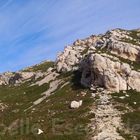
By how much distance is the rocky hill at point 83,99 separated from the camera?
57562 millimetres

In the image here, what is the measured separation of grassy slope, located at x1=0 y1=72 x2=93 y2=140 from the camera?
57250 mm

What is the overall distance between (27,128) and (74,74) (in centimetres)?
3013

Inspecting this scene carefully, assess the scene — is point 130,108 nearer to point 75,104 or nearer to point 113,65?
point 75,104

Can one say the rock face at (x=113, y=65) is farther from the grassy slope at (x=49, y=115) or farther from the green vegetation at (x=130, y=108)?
the grassy slope at (x=49, y=115)

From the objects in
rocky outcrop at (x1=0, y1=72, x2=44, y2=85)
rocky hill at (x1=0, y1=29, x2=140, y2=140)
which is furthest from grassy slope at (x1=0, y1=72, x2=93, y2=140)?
rocky outcrop at (x1=0, y1=72, x2=44, y2=85)

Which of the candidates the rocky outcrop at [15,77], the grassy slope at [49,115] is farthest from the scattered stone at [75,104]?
the rocky outcrop at [15,77]

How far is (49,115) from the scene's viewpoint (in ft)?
223

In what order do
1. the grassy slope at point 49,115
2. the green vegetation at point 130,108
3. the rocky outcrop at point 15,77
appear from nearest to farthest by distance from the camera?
the green vegetation at point 130,108 → the grassy slope at point 49,115 → the rocky outcrop at point 15,77

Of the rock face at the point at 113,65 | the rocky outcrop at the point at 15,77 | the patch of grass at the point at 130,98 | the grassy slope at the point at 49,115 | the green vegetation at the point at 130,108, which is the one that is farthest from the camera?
the rocky outcrop at the point at 15,77

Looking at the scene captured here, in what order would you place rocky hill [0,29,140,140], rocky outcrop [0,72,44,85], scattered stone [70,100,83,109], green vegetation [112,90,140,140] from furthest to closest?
rocky outcrop [0,72,44,85]
scattered stone [70,100,83,109]
rocky hill [0,29,140,140]
green vegetation [112,90,140,140]

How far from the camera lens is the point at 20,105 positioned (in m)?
83.5

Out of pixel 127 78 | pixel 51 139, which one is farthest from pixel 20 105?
pixel 51 139

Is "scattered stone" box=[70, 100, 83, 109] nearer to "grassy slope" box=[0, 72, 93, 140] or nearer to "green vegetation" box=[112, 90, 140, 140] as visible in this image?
"grassy slope" box=[0, 72, 93, 140]

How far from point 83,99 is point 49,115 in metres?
6.89
